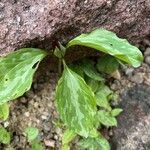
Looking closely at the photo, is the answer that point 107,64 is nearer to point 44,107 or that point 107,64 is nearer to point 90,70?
point 90,70

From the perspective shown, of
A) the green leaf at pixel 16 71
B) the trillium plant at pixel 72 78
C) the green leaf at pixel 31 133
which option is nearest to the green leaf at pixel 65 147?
the green leaf at pixel 31 133

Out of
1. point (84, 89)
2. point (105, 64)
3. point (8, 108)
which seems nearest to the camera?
point (84, 89)

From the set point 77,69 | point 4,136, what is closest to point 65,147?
point 4,136

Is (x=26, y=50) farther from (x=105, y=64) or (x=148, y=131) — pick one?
(x=148, y=131)

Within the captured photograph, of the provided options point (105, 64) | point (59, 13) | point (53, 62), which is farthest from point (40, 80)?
point (59, 13)

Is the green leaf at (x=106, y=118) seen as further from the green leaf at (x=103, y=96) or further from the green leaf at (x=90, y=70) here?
the green leaf at (x=90, y=70)

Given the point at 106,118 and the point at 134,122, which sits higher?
the point at 106,118
